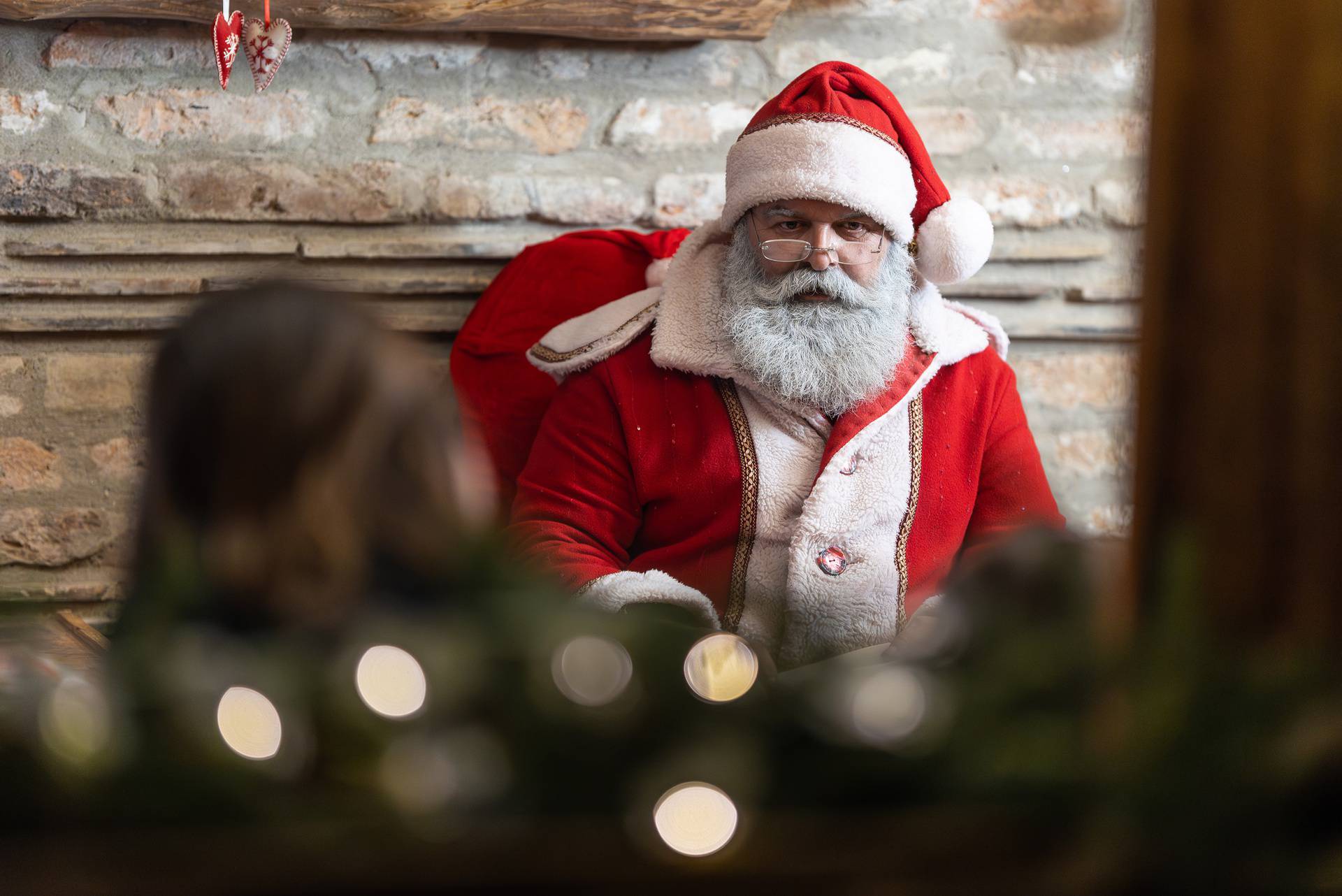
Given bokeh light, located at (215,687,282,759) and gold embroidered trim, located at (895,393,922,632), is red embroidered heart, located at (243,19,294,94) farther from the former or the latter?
bokeh light, located at (215,687,282,759)

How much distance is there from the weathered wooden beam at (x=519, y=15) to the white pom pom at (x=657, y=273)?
1.37 ft

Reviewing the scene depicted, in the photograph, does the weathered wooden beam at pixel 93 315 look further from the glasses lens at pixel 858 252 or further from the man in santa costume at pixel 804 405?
the glasses lens at pixel 858 252

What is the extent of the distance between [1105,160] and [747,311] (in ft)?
3.03

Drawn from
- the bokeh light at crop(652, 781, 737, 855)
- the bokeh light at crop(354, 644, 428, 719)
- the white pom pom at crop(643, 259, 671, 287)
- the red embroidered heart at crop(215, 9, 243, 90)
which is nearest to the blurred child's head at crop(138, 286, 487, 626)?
the bokeh light at crop(354, 644, 428, 719)

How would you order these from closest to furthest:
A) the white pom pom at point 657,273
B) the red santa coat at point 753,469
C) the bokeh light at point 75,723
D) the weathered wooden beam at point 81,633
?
the bokeh light at point 75,723 → the weathered wooden beam at point 81,633 → the red santa coat at point 753,469 → the white pom pom at point 657,273

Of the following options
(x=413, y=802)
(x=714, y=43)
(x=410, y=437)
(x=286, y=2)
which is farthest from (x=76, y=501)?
(x=413, y=802)

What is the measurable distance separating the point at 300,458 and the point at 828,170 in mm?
1467

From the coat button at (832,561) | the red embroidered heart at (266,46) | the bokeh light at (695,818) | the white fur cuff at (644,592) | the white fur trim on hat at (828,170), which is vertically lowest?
the bokeh light at (695,818)

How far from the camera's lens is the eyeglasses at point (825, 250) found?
6.59ft

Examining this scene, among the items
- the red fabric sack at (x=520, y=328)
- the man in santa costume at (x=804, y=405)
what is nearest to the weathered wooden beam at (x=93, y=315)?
the red fabric sack at (x=520, y=328)

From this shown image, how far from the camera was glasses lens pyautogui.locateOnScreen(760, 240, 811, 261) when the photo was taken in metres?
2.01

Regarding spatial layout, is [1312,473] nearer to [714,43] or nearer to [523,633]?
[523,633]

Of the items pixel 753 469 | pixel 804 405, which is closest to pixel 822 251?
pixel 804 405

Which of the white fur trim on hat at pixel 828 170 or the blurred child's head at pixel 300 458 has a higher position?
the white fur trim on hat at pixel 828 170
